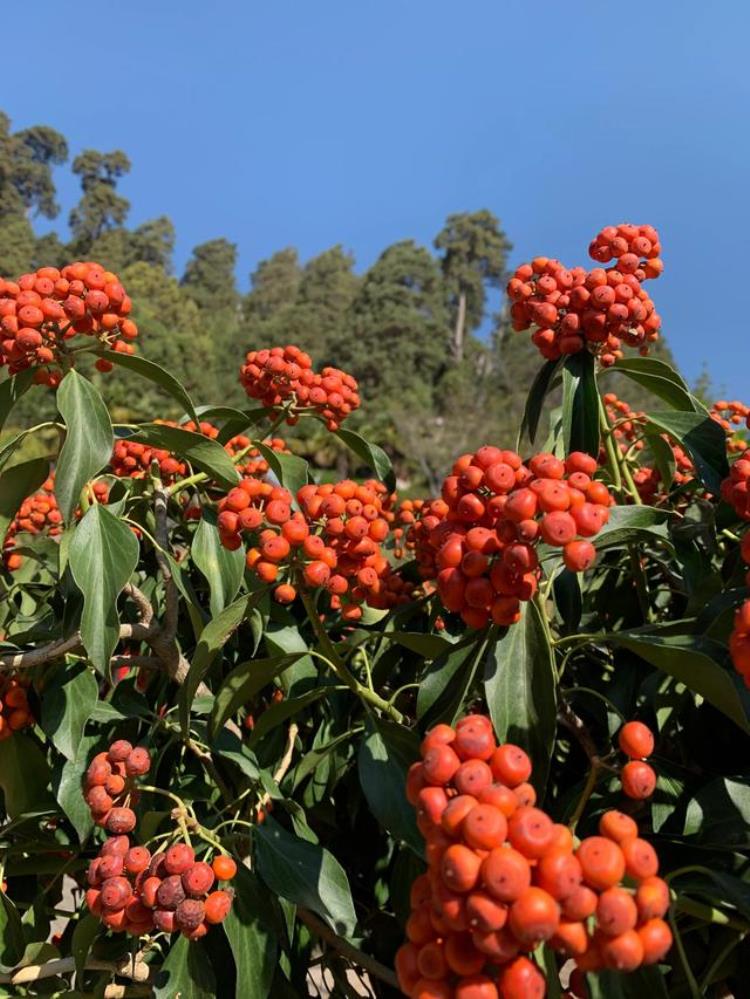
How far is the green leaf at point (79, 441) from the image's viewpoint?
4.87 ft

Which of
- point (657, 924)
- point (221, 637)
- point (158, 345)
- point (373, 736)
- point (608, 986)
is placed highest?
point (158, 345)

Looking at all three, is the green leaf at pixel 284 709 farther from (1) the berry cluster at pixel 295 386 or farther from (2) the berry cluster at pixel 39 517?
(2) the berry cluster at pixel 39 517

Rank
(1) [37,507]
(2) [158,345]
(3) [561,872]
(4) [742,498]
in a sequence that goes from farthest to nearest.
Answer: (2) [158,345] < (1) [37,507] < (4) [742,498] < (3) [561,872]

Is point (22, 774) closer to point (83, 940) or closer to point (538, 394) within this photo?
point (83, 940)

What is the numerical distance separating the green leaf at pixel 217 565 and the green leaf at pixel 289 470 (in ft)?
0.97

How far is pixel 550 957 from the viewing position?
3.23ft

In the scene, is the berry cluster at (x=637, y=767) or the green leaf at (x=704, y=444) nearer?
the berry cluster at (x=637, y=767)

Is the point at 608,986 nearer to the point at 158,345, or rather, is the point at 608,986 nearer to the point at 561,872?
the point at 561,872

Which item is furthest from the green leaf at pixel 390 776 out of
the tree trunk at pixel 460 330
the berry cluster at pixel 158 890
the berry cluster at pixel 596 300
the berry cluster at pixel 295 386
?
the tree trunk at pixel 460 330

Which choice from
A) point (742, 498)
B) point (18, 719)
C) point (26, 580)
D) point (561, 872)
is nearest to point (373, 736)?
point (561, 872)

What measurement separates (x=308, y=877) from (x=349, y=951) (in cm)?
26

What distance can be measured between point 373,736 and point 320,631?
0.70 feet

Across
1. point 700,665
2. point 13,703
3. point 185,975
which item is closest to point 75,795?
point 13,703

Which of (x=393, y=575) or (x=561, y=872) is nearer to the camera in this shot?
(x=561, y=872)
